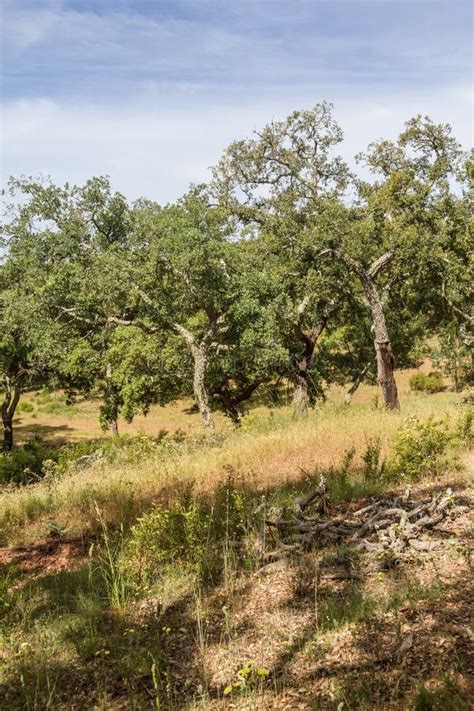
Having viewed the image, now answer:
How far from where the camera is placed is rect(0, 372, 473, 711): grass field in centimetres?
340

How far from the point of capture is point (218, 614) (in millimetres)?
4480

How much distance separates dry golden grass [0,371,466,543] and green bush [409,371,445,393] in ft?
70.4

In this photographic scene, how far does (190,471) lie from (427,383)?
27388 mm

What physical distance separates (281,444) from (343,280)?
874cm

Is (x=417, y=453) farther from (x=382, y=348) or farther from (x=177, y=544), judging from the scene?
(x=382, y=348)

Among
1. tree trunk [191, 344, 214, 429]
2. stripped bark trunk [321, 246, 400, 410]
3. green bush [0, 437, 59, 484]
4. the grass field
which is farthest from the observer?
tree trunk [191, 344, 214, 429]

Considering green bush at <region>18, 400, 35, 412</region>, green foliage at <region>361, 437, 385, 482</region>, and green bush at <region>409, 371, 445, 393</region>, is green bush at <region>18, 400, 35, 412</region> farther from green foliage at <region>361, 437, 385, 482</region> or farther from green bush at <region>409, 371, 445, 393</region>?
green foliage at <region>361, 437, 385, 482</region>

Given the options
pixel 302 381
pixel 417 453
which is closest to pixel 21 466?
pixel 302 381

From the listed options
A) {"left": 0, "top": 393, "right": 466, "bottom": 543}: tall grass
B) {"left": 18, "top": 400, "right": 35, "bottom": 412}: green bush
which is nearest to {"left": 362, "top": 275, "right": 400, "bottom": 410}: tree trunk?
{"left": 0, "top": 393, "right": 466, "bottom": 543}: tall grass

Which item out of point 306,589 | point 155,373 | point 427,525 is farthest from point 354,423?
point 155,373

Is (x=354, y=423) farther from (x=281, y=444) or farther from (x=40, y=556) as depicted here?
(x=40, y=556)

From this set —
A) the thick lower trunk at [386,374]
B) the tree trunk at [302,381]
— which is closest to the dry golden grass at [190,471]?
the thick lower trunk at [386,374]

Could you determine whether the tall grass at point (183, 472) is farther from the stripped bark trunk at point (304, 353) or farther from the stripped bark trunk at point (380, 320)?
the stripped bark trunk at point (304, 353)

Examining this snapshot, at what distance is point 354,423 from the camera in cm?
1091
